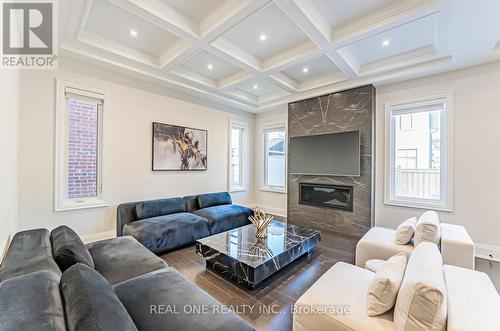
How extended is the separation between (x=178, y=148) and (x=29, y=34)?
8.60 ft

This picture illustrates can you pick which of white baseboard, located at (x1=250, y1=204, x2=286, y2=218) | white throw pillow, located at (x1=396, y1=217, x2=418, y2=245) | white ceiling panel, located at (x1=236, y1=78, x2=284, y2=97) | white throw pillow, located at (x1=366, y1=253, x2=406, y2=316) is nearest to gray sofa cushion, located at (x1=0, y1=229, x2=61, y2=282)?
white throw pillow, located at (x1=366, y1=253, x2=406, y2=316)

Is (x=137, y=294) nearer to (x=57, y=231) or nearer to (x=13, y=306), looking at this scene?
(x=13, y=306)

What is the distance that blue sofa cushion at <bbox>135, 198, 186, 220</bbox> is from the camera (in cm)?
372

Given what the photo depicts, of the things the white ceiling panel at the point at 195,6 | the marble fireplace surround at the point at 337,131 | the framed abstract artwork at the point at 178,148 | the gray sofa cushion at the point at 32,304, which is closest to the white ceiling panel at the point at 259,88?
the marble fireplace surround at the point at 337,131

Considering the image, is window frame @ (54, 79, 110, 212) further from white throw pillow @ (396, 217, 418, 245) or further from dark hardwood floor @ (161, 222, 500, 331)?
white throw pillow @ (396, 217, 418, 245)

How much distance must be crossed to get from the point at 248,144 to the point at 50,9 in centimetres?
463

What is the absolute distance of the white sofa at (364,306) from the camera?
1.07 meters

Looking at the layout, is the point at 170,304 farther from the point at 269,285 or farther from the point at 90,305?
the point at 269,285

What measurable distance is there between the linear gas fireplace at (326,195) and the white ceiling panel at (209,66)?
10.00 feet

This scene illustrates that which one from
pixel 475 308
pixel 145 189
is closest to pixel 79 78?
pixel 145 189

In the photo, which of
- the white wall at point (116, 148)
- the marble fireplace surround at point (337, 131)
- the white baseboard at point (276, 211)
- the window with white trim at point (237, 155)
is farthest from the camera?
the window with white trim at point (237, 155)

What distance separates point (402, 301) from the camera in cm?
118

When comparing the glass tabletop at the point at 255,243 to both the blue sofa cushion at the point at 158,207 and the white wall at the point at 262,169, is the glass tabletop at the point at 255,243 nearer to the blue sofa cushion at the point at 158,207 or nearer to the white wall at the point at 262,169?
the blue sofa cushion at the point at 158,207

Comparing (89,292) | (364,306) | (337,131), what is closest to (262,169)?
(337,131)
